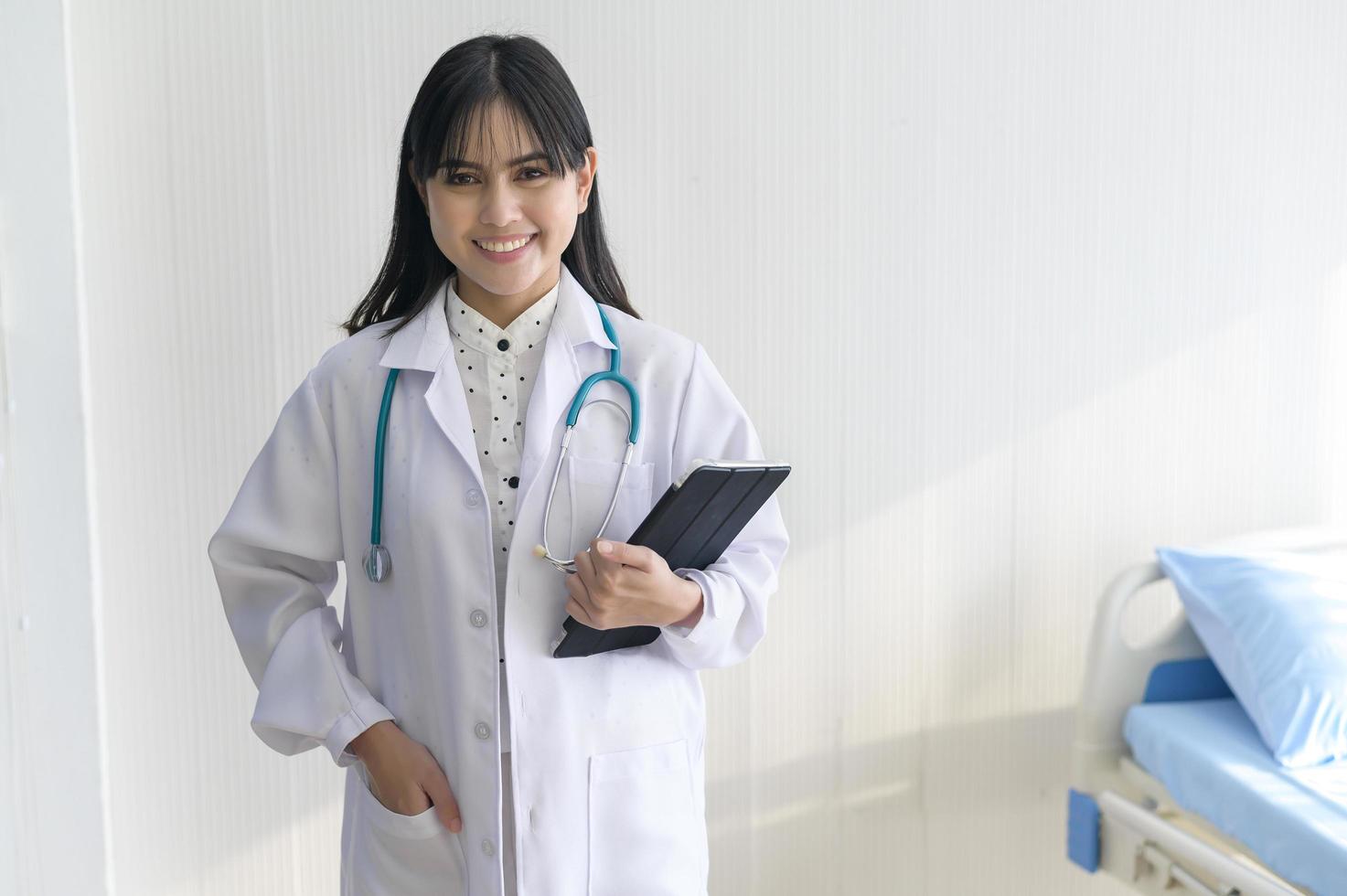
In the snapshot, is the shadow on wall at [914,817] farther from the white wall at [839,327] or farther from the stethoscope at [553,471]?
the stethoscope at [553,471]

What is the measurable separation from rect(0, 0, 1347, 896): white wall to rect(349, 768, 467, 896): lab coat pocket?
80 centimetres

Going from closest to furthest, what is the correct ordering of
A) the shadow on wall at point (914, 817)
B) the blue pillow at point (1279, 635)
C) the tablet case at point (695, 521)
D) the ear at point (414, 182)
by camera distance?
1. the tablet case at point (695, 521)
2. the ear at point (414, 182)
3. the blue pillow at point (1279, 635)
4. the shadow on wall at point (914, 817)

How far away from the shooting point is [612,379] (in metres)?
1.16

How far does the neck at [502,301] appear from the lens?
1.19m

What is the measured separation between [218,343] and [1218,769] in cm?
167

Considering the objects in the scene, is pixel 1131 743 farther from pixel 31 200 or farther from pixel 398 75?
pixel 31 200

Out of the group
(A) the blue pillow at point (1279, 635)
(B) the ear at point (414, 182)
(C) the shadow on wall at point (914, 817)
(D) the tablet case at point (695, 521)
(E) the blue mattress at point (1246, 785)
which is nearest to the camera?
(D) the tablet case at point (695, 521)

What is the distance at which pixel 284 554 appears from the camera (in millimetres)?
1188

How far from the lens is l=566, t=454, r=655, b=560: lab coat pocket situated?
112cm

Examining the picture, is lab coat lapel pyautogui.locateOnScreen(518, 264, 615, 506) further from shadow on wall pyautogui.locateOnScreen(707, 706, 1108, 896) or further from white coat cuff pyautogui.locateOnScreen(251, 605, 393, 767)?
shadow on wall pyautogui.locateOnScreen(707, 706, 1108, 896)

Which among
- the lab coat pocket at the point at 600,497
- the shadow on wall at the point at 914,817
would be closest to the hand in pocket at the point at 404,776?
the lab coat pocket at the point at 600,497

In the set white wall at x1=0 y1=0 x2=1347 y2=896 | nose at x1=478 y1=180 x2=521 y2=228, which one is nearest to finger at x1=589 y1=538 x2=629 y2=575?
nose at x1=478 y1=180 x2=521 y2=228

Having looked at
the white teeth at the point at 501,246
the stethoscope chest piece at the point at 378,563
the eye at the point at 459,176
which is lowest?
the stethoscope chest piece at the point at 378,563

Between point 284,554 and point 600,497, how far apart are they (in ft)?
1.10
